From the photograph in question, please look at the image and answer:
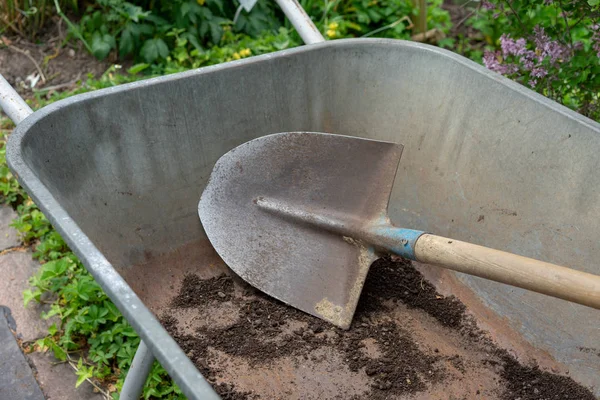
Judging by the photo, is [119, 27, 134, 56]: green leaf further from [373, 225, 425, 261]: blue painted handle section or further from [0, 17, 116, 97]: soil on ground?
[373, 225, 425, 261]: blue painted handle section

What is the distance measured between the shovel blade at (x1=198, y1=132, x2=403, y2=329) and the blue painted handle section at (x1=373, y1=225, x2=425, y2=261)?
0.07 metres

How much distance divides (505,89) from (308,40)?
0.57 meters

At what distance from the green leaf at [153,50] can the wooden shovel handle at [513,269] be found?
166 centimetres

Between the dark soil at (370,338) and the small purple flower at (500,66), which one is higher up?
the small purple flower at (500,66)

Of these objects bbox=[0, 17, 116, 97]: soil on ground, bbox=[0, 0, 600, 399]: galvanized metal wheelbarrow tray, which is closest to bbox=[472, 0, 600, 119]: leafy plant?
bbox=[0, 0, 600, 399]: galvanized metal wheelbarrow tray

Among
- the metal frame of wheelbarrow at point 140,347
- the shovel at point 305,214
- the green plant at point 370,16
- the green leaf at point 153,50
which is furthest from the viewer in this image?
the green plant at point 370,16

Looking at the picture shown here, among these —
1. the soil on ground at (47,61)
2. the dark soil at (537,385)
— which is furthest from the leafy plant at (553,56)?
the soil on ground at (47,61)

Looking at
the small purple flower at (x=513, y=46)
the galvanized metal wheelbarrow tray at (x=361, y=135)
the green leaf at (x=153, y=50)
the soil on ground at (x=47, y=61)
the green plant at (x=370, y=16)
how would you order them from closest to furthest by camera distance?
the galvanized metal wheelbarrow tray at (x=361, y=135) < the small purple flower at (x=513, y=46) < the green leaf at (x=153, y=50) < the soil on ground at (x=47, y=61) < the green plant at (x=370, y=16)

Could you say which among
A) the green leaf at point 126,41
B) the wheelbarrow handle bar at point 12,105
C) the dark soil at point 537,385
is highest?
the wheelbarrow handle bar at point 12,105

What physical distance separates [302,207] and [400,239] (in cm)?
30

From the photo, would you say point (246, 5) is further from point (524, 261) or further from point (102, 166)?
point (524, 261)

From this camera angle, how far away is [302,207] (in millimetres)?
1748

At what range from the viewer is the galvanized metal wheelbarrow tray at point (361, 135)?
1462 millimetres

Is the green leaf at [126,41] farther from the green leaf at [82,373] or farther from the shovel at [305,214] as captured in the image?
the green leaf at [82,373]
